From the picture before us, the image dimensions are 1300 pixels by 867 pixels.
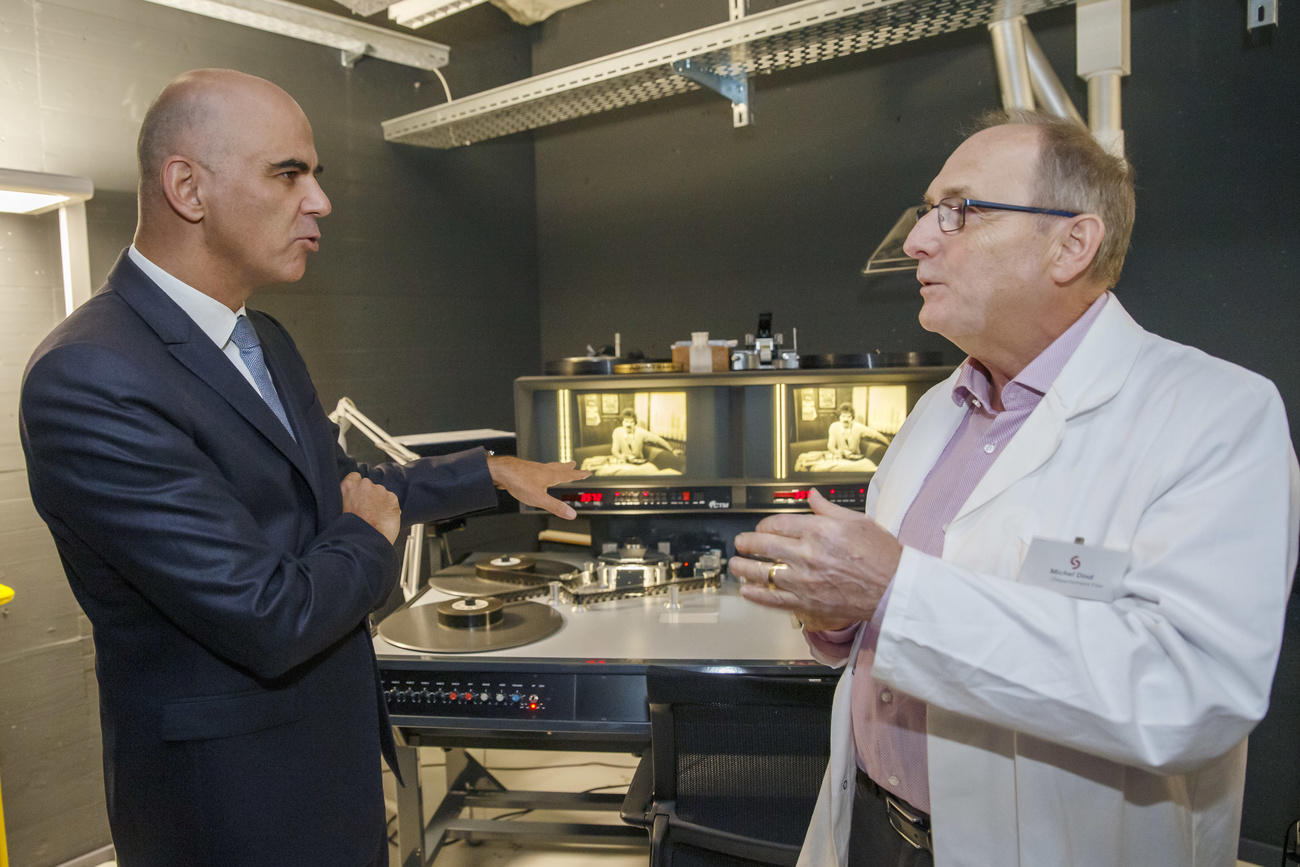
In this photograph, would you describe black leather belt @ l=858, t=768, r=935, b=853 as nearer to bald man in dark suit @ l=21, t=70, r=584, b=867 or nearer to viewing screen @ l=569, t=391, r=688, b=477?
bald man in dark suit @ l=21, t=70, r=584, b=867

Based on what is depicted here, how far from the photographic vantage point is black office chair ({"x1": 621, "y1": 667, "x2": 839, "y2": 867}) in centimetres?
157

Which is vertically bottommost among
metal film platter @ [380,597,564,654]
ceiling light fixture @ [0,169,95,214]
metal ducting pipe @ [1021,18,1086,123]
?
metal film platter @ [380,597,564,654]

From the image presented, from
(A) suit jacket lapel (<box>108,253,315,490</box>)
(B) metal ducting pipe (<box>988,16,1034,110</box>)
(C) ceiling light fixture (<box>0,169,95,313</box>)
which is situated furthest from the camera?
(B) metal ducting pipe (<box>988,16,1034,110</box>)

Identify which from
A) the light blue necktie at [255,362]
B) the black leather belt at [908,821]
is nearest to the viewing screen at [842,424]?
the black leather belt at [908,821]

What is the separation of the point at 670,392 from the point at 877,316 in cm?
99

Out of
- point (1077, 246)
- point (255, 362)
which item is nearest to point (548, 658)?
point (255, 362)

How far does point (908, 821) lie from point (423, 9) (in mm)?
2548

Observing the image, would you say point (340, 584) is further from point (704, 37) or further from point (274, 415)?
point (704, 37)

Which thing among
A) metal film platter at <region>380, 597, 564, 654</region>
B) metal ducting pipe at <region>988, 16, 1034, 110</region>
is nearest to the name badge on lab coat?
metal film platter at <region>380, 597, 564, 654</region>

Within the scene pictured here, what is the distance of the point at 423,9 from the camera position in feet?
8.39

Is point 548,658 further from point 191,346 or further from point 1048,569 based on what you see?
point 1048,569

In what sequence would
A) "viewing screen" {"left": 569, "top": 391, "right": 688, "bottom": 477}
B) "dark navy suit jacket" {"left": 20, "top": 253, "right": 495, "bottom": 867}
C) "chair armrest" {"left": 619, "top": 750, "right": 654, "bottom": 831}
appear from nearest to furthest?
1. "dark navy suit jacket" {"left": 20, "top": 253, "right": 495, "bottom": 867}
2. "chair armrest" {"left": 619, "top": 750, "right": 654, "bottom": 831}
3. "viewing screen" {"left": 569, "top": 391, "right": 688, "bottom": 477}

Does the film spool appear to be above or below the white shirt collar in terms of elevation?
below

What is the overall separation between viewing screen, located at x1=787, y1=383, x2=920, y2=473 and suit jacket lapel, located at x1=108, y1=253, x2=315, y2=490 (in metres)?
1.62
